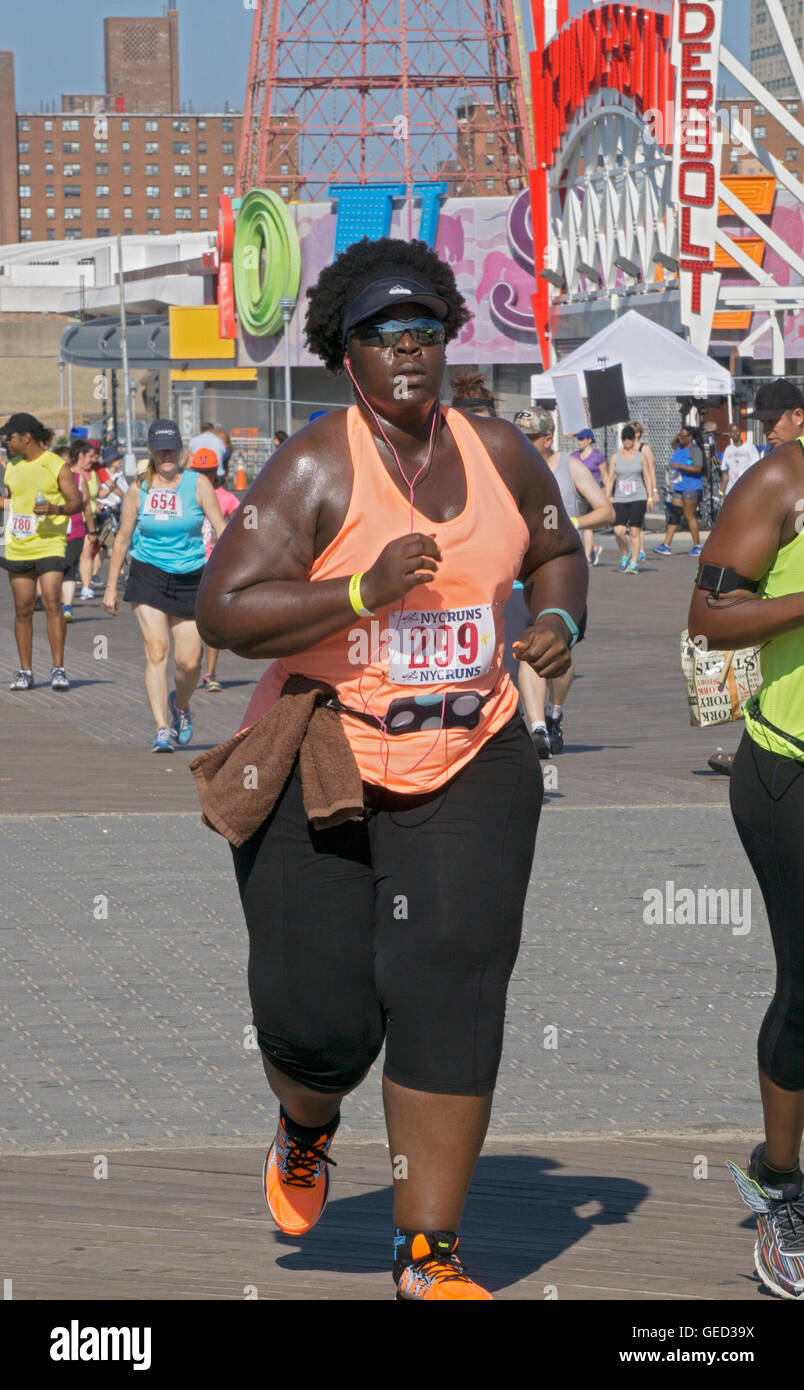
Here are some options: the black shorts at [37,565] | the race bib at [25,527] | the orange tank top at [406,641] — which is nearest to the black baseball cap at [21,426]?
the race bib at [25,527]

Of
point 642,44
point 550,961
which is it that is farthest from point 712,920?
point 642,44

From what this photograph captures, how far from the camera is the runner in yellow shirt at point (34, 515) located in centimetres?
1402

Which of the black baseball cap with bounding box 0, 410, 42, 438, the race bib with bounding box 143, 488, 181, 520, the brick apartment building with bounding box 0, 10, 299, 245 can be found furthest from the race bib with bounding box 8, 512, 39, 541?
A: the brick apartment building with bounding box 0, 10, 299, 245

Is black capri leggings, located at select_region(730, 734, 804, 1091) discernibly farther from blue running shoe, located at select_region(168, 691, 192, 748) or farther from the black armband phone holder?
blue running shoe, located at select_region(168, 691, 192, 748)

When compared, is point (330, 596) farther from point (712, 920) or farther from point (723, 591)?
point (712, 920)

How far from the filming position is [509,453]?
3877 mm

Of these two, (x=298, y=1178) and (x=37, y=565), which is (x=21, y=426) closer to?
(x=37, y=565)

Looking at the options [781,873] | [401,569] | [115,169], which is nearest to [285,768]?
[401,569]

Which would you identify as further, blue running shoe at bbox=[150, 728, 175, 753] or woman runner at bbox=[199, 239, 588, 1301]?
blue running shoe at bbox=[150, 728, 175, 753]

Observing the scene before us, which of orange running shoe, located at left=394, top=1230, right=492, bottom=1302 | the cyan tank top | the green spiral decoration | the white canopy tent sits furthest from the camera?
the green spiral decoration

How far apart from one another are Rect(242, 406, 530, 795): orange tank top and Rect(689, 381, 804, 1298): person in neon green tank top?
53 centimetres

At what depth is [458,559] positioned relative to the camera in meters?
3.65

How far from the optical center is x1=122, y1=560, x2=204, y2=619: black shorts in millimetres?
11273

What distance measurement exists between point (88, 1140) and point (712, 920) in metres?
3.10
